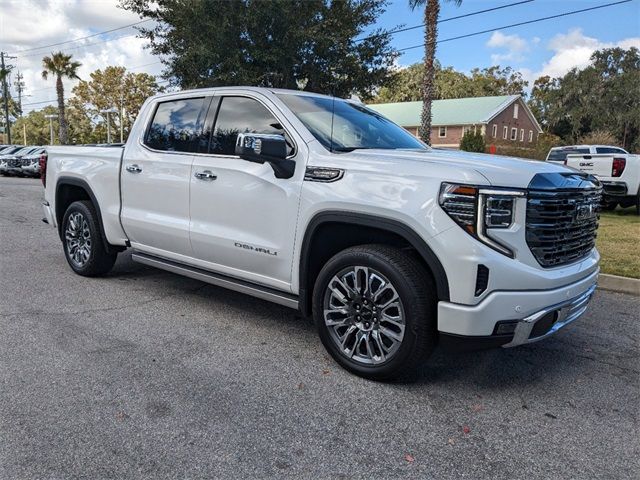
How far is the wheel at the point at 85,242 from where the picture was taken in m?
5.84

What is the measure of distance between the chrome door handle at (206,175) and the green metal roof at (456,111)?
138 feet

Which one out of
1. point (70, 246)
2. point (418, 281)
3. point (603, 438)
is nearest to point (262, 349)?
point (418, 281)

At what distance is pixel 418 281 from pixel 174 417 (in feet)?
5.41

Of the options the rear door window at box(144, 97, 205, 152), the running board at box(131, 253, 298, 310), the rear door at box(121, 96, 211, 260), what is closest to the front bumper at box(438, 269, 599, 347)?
the running board at box(131, 253, 298, 310)

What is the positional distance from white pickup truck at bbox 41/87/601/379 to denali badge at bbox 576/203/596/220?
2 centimetres

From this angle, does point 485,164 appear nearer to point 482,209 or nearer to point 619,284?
point 482,209

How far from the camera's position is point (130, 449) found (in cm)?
273

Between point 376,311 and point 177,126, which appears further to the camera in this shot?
point 177,126

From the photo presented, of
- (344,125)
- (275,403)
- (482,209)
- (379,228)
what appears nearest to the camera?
(482,209)

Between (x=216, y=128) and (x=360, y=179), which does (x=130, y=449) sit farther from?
(x=216, y=128)

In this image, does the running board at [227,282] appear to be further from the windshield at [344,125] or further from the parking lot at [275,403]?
the windshield at [344,125]

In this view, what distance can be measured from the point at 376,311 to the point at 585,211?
1.56 meters

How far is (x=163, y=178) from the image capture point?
4.87 metres

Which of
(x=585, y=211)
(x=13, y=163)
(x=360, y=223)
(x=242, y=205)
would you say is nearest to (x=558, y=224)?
(x=585, y=211)
